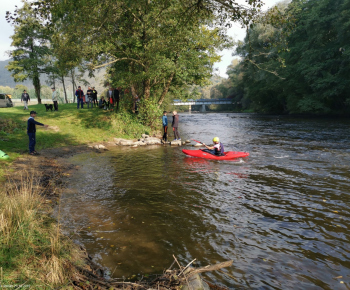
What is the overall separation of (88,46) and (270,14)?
12.5 m

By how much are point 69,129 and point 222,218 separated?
1520 cm

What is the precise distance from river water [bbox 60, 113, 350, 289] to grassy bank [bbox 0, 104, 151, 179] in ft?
14.1

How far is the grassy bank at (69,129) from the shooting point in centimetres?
1473

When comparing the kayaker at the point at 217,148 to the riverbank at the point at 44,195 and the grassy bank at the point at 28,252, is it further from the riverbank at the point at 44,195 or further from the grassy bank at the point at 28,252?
the grassy bank at the point at 28,252

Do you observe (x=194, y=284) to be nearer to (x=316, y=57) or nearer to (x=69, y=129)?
(x=69, y=129)

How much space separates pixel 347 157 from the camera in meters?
13.2

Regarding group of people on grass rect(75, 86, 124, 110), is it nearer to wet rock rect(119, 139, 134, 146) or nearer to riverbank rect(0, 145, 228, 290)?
wet rock rect(119, 139, 134, 146)

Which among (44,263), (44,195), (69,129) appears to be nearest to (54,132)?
(69,129)

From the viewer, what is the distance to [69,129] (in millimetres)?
18578

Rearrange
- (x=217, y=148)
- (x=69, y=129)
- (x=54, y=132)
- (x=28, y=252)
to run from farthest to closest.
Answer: (x=69, y=129)
(x=54, y=132)
(x=217, y=148)
(x=28, y=252)

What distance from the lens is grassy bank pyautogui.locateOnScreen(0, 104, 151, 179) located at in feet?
48.3

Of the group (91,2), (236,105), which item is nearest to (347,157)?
(91,2)

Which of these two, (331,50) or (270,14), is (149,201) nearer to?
(270,14)

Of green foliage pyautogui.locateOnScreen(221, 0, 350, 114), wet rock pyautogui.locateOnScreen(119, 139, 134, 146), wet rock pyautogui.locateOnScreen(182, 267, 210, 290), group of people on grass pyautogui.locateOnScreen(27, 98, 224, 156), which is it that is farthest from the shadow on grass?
green foliage pyautogui.locateOnScreen(221, 0, 350, 114)
